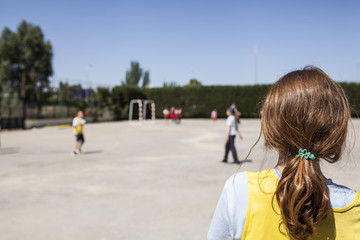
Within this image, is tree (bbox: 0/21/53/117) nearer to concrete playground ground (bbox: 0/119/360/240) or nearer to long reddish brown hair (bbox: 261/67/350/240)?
concrete playground ground (bbox: 0/119/360/240)

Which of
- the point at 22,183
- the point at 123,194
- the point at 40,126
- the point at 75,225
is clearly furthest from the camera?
the point at 40,126

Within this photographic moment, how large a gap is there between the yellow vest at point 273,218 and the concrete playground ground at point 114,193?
48cm

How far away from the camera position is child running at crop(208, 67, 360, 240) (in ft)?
3.90

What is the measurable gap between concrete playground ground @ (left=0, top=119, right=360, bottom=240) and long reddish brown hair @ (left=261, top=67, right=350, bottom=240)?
1.64 feet

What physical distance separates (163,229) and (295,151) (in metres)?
3.59

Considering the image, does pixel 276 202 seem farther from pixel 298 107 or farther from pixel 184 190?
pixel 184 190

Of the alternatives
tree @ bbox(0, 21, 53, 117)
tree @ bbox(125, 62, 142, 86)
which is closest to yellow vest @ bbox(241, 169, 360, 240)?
tree @ bbox(0, 21, 53, 117)

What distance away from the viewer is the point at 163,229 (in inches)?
177

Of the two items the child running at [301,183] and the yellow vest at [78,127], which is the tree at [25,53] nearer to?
the yellow vest at [78,127]

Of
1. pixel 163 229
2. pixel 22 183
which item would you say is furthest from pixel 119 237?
pixel 22 183

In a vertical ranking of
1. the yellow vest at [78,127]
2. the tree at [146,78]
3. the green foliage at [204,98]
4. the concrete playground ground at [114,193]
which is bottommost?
the concrete playground ground at [114,193]

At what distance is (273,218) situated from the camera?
1226 mm

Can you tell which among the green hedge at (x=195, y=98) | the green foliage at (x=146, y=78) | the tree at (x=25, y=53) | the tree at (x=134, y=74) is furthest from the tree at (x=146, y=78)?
the green hedge at (x=195, y=98)

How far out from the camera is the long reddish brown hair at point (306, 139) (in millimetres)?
1186
